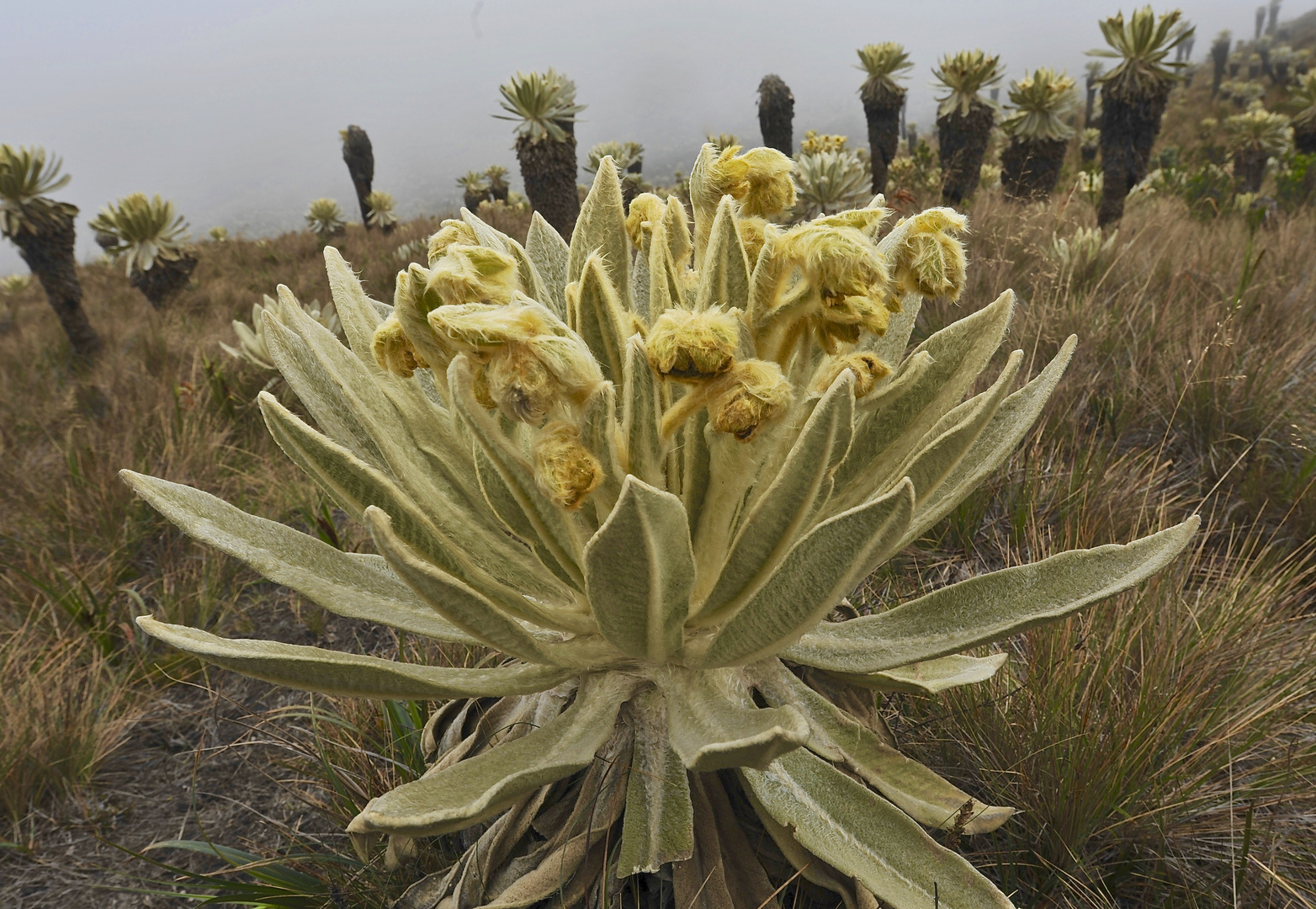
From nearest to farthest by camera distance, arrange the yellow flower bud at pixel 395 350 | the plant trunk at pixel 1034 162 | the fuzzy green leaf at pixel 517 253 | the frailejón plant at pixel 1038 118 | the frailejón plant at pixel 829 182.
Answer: the yellow flower bud at pixel 395 350
the fuzzy green leaf at pixel 517 253
the frailejón plant at pixel 829 182
the frailejón plant at pixel 1038 118
the plant trunk at pixel 1034 162

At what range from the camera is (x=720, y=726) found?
0.95 m

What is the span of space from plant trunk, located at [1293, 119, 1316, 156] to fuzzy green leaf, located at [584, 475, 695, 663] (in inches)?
585

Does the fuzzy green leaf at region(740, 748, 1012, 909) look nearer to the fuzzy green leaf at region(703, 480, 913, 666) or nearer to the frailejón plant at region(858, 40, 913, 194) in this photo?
the fuzzy green leaf at region(703, 480, 913, 666)

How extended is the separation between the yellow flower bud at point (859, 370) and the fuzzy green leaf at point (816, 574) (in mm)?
291

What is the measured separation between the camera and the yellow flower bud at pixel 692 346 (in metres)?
0.92

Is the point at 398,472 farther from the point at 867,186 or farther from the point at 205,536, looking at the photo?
the point at 867,186

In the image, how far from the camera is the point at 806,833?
97 centimetres

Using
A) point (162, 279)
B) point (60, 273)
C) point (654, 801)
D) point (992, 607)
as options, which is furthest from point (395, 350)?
point (162, 279)

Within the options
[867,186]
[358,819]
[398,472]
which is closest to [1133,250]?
[867,186]

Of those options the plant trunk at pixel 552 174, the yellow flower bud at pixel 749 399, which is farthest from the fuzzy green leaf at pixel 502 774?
the plant trunk at pixel 552 174

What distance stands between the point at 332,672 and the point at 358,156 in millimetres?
19045

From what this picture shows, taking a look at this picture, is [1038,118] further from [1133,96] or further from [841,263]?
[841,263]

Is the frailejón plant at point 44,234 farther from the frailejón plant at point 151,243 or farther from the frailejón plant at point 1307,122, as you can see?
the frailejón plant at point 1307,122

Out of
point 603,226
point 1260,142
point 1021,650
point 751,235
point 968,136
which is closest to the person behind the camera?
point 751,235
